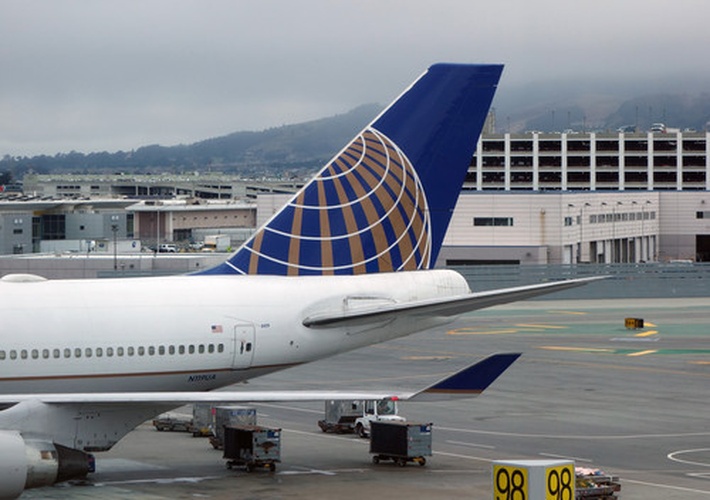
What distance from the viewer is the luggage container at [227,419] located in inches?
1679

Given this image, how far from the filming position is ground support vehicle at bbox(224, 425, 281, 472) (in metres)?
39.2

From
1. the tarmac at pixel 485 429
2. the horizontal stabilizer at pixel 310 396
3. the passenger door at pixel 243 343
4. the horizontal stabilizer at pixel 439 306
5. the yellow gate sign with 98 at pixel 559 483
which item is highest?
the horizontal stabilizer at pixel 439 306

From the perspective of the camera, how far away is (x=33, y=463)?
3306 centimetres

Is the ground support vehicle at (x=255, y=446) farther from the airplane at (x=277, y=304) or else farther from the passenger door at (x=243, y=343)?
the passenger door at (x=243, y=343)

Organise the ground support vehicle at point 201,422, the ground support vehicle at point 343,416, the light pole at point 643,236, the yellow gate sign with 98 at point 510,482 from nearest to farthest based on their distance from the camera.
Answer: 1. the yellow gate sign with 98 at point 510,482
2. the ground support vehicle at point 201,422
3. the ground support vehicle at point 343,416
4. the light pole at point 643,236

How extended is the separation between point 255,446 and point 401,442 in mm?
4243

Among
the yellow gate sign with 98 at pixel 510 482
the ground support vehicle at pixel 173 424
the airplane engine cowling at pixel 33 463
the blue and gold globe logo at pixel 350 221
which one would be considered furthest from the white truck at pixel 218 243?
the yellow gate sign with 98 at pixel 510 482

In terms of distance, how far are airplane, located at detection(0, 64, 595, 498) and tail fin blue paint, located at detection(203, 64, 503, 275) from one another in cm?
4

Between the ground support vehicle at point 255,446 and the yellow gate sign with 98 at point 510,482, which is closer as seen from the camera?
the yellow gate sign with 98 at point 510,482

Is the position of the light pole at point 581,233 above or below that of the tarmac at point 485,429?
above

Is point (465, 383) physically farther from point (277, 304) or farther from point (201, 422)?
point (201, 422)

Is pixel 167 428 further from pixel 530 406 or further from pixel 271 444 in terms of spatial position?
pixel 530 406

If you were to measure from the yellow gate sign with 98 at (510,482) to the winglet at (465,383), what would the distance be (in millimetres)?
10202

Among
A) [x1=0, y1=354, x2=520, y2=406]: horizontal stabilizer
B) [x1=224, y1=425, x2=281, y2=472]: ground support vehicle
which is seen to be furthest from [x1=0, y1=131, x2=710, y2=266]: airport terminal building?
[x1=0, y1=354, x2=520, y2=406]: horizontal stabilizer
